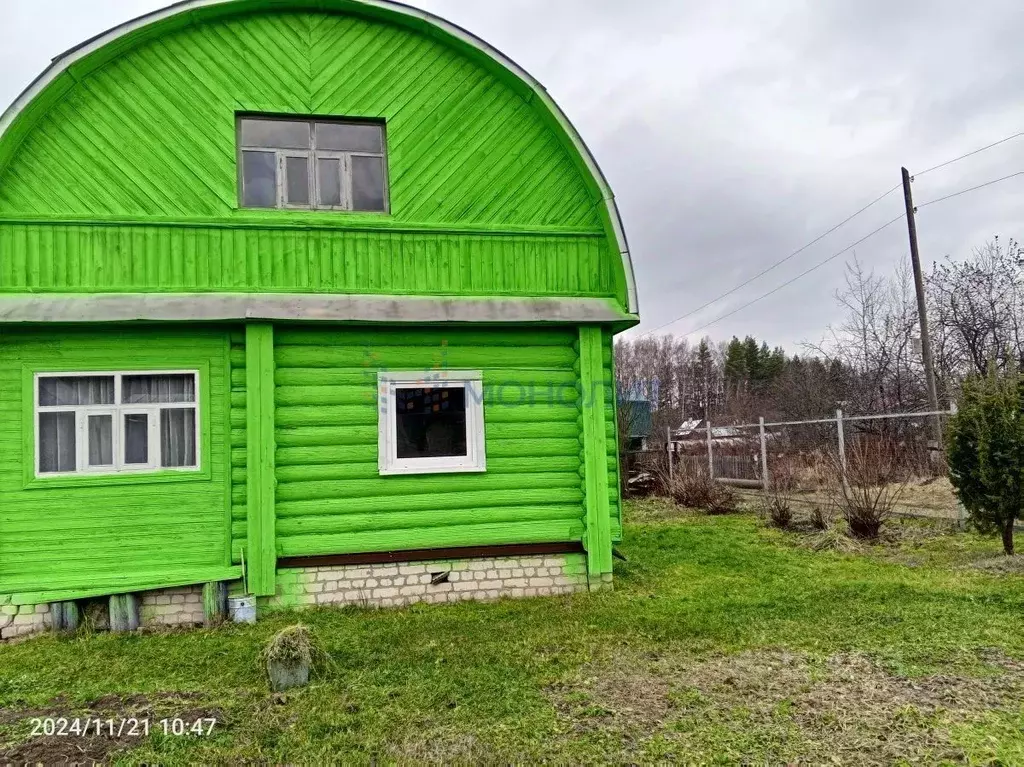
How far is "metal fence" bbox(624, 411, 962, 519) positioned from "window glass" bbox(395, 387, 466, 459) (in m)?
6.83

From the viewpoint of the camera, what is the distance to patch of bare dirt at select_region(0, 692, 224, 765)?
3.89 meters

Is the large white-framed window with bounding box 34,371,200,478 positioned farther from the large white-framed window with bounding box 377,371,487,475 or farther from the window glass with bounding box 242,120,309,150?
the window glass with bounding box 242,120,309,150

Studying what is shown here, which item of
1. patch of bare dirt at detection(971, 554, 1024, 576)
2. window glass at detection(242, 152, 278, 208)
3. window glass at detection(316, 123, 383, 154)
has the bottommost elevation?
patch of bare dirt at detection(971, 554, 1024, 576)

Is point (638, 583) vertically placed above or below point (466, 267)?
below

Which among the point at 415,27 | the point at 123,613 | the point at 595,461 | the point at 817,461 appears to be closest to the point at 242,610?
the point at 123,613

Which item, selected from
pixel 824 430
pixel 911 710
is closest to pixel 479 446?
pixel 911 710

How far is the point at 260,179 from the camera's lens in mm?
7297

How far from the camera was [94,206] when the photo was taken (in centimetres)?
683

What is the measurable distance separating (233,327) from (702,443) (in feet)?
48.8

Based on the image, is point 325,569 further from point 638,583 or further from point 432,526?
point 638,583

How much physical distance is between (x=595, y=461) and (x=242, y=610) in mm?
3850

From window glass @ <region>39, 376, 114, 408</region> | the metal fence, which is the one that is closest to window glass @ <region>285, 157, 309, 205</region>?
window glass @ <region>39, 376, 114, 408</region>

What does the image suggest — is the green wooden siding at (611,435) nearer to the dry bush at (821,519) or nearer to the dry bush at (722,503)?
the dry bush at (821,519)

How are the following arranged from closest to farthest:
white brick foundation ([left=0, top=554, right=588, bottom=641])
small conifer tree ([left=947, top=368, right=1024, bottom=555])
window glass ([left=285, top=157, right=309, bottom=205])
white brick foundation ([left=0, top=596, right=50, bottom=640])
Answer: white brick foundation ([left=0, top=596, right=50, bottom=640])
white brick foundation ([left=0, top=554, right=588, bottom=641])
window glass ([left=285, top=157, right=309, bottom=205])
small conifer tree ([left=947, top=368, right=1024, bottom=555])
